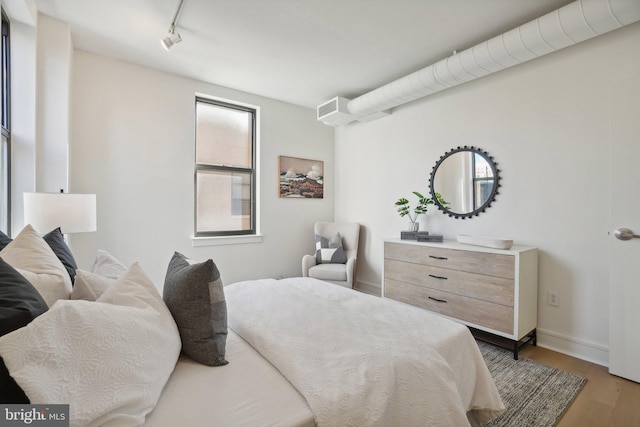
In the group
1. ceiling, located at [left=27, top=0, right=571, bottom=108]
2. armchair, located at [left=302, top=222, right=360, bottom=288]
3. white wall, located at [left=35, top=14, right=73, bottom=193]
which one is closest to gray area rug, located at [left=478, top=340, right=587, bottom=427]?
armchair, located at [left=302, top=222, right=360, bottom=288]

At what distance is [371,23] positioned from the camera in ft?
7.79

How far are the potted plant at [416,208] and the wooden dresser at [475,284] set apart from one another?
1.23ft

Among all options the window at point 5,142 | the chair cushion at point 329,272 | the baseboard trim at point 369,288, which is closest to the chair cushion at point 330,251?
the chair cushion at point 329,272

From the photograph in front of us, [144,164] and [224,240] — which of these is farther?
[224,240]

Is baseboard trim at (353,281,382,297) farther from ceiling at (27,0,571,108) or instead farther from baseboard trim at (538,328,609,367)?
ceiling at (27,0,571,108)

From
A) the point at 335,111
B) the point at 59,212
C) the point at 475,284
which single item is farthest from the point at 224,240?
the point at 475,284

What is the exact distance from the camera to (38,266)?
1.06 m

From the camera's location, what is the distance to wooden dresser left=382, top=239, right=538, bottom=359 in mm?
2307

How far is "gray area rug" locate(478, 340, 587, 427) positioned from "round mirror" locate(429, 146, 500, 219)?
137cm

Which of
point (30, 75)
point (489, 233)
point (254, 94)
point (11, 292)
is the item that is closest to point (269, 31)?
point (254, 94)

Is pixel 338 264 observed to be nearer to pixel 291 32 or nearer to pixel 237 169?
pixel 237 169

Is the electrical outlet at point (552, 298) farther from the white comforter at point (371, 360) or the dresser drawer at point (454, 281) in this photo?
A: the white comforter at point (371, 360)

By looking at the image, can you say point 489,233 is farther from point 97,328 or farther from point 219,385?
point 97,328

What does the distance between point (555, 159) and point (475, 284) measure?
124 centimetres
